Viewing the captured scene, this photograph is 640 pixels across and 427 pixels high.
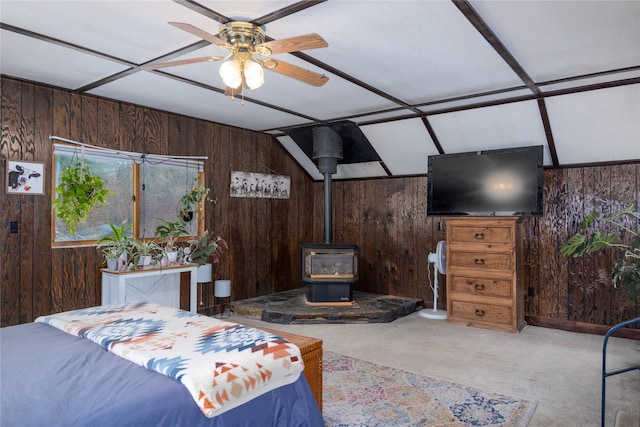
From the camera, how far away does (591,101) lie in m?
3.64

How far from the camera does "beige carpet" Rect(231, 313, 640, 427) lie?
8.86ft

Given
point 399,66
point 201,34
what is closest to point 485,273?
point 399,66

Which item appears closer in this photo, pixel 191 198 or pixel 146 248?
pixel 146 248

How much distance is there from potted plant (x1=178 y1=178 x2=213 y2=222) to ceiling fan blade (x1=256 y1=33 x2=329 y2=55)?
2.64 meters

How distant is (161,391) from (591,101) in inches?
155

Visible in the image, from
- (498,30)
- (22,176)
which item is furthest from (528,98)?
(22,176)

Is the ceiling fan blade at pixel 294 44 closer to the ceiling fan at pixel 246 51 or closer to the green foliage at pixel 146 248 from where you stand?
the ceiling fan at pixel 246 51

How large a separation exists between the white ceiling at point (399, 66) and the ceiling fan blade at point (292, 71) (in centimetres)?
22

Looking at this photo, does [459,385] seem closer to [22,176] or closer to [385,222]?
[385,222]

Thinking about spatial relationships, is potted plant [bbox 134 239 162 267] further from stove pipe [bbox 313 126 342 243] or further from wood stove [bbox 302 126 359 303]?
stove pipe [bbox 313 126 342 243]

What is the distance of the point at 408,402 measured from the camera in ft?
8.88

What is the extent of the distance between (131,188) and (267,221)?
186cm

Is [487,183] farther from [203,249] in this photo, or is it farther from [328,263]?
[203,249]

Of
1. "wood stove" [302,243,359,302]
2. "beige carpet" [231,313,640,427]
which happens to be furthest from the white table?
"wood stove" [302,243,359,302]
